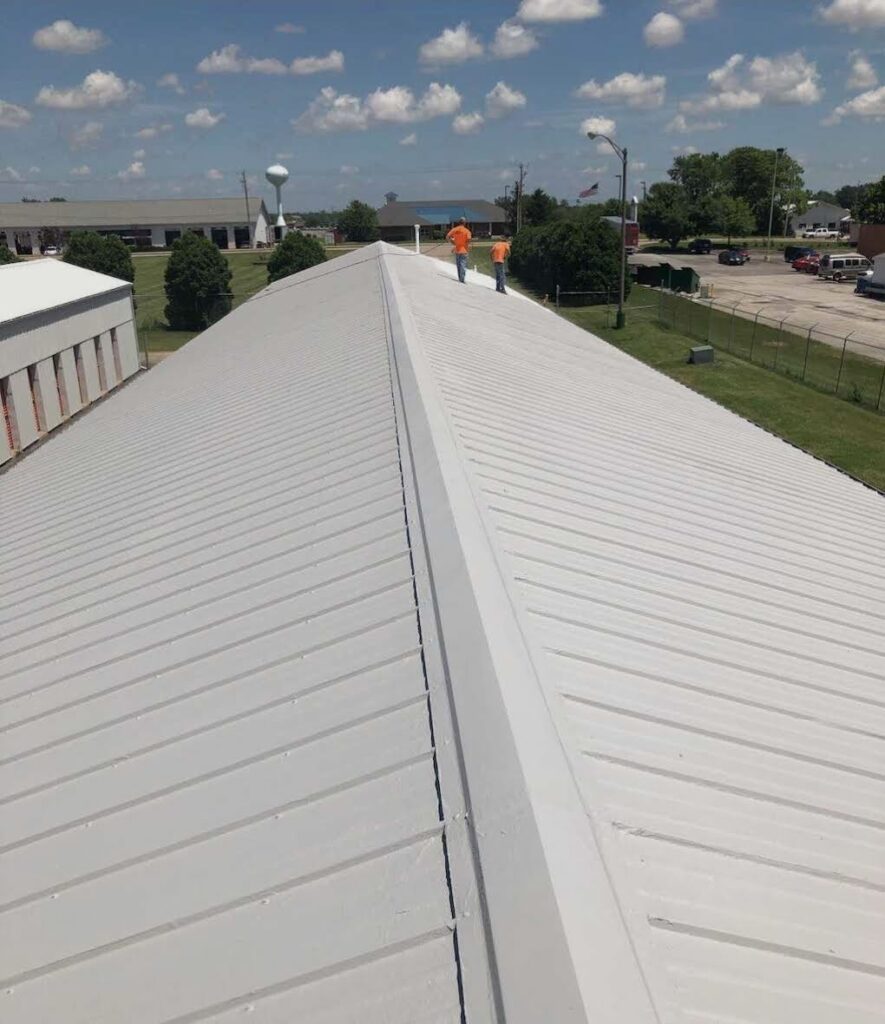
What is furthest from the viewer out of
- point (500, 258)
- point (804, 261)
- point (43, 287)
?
point (804, 261)

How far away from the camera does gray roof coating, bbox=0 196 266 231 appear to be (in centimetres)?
11198

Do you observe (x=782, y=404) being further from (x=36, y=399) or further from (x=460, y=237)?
(x=36, y=399)

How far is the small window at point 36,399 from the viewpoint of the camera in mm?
25147

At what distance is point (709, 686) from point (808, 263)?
72.8 m

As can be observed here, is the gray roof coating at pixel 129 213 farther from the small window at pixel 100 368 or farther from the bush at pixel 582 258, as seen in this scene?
the small window at pixel 100 368

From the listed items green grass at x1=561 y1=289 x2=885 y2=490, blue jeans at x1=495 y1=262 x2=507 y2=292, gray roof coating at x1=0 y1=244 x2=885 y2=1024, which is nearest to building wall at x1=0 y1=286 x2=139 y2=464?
blue jeans at x1=495 y1=262 x2=507 y2=292

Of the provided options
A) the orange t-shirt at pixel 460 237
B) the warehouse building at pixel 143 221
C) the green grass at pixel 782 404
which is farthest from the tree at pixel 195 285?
the warehouse building at pixel 143 221

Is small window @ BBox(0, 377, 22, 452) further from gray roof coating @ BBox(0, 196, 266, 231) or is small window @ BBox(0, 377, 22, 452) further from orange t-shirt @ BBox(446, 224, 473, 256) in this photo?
gray roof coating @ BBox(0, 196, 266, 231)

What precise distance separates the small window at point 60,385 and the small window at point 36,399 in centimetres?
130

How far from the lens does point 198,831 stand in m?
3.58

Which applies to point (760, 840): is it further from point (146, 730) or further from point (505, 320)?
point (505, 320)

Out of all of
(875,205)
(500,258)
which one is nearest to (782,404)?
(500,258)

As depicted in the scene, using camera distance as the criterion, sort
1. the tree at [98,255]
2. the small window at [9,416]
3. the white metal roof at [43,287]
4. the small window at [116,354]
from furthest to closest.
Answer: the tree at [98,255], the small window at [116,354], the white metal roof at [43,287], the small window at [9,416]

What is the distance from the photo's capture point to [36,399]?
83.3ft
